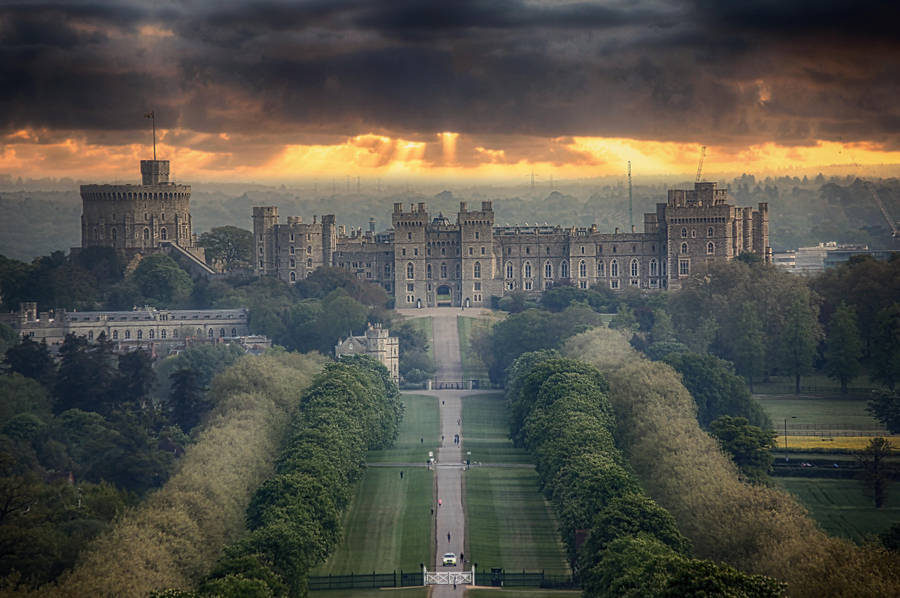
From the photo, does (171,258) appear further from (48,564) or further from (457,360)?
(48,564)

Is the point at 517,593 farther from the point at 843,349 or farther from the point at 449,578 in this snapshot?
the point at 843,349

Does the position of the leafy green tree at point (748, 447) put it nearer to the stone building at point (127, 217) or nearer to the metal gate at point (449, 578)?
the metal gate at point (449, 578)

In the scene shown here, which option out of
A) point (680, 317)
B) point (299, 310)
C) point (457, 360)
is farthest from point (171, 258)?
point (680, 317)

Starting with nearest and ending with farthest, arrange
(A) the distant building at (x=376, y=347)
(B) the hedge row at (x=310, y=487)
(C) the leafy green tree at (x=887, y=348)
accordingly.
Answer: (B) the hedge row at (x=310, y=487), (C) the leafy green tree at (x=887, y=348), (A) the distant building at (x=376, y=347)

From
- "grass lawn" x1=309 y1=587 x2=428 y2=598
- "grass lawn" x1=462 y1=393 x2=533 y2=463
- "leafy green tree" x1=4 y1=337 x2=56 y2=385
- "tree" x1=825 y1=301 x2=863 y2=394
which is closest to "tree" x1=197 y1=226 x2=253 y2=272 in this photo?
"leafy green tree" x1=4 y1=337 x2=56 y2=385

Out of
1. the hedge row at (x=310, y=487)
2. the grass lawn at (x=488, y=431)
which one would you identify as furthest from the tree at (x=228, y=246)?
the hedge row at (x=310, y=487)

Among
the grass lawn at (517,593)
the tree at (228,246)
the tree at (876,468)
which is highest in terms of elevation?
the tree at (228,246)
